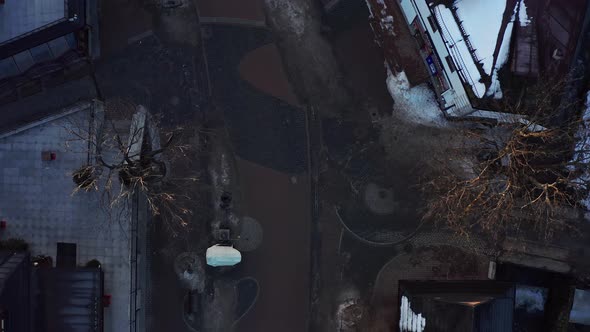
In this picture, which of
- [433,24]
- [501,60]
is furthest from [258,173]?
[501,60]

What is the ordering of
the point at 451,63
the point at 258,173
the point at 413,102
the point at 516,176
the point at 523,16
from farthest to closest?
1. the point at 258,173
2. the point at 413,102
3. the point at 516,176
4. the point at 451,63
5. the point at 523,16

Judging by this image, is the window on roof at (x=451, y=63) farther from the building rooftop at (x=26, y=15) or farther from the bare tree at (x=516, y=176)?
the building rooftop at (x=26, y=15)

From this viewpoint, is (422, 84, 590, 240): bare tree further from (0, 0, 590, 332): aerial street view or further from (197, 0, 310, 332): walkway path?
(197, 0, 310, 332): walkway path

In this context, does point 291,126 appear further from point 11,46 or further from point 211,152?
point 11,46

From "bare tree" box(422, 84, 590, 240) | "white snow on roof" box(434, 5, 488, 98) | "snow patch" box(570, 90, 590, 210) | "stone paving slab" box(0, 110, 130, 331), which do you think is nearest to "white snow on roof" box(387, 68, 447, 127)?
"bare tree" box(422, 84, 590, 240)

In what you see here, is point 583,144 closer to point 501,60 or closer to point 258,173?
point 501,60

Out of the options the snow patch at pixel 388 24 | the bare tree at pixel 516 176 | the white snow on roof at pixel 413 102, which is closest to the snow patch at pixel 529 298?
the bare tree at pixel 516 176

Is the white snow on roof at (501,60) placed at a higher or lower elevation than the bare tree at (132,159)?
higher
